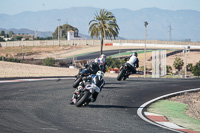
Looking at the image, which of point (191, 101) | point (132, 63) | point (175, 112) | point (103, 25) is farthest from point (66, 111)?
point (103, 25)

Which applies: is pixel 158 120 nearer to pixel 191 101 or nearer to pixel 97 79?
pixel 97 79

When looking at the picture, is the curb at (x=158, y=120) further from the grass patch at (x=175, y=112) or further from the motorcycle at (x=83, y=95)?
the motorcycle at (x=83, y=95)

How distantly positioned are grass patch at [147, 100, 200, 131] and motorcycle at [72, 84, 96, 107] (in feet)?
9.30

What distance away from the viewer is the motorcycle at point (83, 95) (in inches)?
551

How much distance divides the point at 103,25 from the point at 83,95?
4643cm

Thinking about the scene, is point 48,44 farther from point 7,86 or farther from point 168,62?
point 7,86

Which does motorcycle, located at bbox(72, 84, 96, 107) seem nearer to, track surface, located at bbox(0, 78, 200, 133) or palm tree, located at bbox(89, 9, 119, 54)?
track surface, located at bbox(0, 78, 200, 133)

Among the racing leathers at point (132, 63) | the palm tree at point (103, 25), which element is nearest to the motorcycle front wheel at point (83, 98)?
the racing leathers at point (132, 63)

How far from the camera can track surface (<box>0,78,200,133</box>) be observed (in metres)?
10.2

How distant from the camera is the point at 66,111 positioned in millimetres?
13188

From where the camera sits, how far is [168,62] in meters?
82.1

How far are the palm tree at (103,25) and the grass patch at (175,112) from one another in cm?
4155

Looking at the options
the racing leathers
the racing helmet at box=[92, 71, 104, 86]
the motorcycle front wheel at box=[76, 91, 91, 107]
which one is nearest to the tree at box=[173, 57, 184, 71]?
the racing leathers

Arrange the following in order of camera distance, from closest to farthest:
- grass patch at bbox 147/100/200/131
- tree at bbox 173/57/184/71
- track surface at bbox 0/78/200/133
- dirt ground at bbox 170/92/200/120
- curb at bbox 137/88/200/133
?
track surface at bbox 0/78/200/133 < curb at bbox 137/88/200/133 < grass patch at bbox 147/100/200/131 < dirt ground at bbox 170/92/200/120 < tree at bbox 173/57/184/71
